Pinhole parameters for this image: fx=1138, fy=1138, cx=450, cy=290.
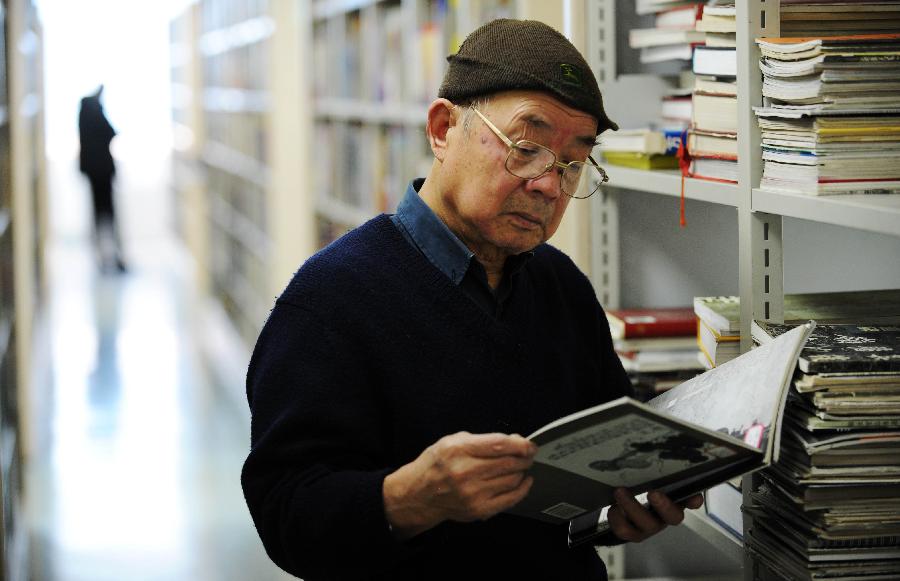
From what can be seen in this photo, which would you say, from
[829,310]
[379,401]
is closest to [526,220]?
[379,401]

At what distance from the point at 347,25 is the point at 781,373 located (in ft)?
12.1

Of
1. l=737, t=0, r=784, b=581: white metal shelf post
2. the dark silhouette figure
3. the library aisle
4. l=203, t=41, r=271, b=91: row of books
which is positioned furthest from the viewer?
the dark silhouette figure

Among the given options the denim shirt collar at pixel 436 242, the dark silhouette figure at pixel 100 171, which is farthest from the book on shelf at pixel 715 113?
the dark silhouette figure at pixel 100 171

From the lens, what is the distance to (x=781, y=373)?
123cm

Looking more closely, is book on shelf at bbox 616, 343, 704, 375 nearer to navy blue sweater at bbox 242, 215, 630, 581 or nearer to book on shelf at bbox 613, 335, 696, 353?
book on shelf at bbox 613, 335, 696, 353

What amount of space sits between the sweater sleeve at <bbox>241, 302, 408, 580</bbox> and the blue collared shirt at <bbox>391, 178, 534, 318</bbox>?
18cm

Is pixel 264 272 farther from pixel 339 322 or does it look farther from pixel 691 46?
pixel 339 322

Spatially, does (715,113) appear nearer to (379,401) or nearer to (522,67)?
(522,67)

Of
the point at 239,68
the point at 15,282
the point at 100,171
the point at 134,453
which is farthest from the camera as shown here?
the point at 100,171

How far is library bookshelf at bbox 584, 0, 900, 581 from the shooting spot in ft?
4.99

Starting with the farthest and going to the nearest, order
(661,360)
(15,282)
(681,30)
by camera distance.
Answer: (15,282), (661,360), (681,30)

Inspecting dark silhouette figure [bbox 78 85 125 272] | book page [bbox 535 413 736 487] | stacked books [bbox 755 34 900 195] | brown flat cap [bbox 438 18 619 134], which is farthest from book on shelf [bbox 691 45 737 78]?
dark silhouette figure [bbox 78 85 125 272]

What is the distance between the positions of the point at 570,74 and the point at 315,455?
55cm

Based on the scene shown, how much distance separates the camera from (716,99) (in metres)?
1.71
